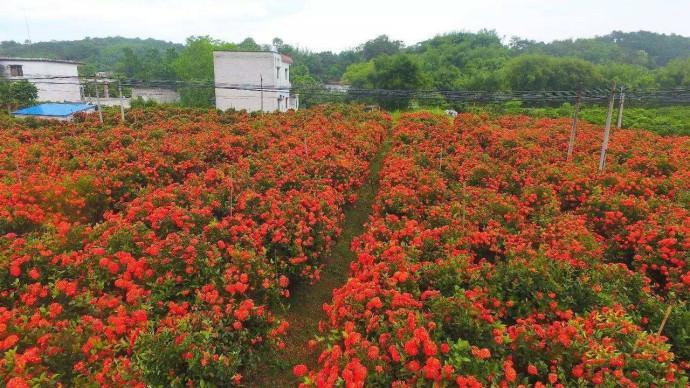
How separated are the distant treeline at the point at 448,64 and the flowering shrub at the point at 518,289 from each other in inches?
604

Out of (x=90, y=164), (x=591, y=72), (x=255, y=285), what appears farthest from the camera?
(x=591, y=72)

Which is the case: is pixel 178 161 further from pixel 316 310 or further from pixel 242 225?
pixel 316 310

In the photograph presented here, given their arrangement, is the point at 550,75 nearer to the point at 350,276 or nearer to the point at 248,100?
the point at 248,100

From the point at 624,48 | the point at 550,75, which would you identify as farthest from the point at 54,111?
the point at 624,48

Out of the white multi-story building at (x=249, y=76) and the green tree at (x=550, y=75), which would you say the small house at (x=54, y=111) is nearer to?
the white multi-story building at (x=249, y=76)

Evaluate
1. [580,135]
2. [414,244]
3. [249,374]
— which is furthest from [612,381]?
[580,135]

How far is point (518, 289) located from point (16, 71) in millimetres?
48845

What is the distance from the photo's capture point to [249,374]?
20.6 feet

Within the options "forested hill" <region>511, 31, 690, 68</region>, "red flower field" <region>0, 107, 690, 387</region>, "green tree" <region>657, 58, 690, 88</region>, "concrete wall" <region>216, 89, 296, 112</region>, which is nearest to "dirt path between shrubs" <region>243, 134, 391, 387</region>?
"red flower field" <region>0, 107, 690, 387</region>

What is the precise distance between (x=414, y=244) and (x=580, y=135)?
15147 mm

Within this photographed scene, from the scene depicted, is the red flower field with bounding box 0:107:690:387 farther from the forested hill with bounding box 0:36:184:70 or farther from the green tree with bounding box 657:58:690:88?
Result: the forested hill with bounding box 0:36:184:70

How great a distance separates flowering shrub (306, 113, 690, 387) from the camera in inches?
178

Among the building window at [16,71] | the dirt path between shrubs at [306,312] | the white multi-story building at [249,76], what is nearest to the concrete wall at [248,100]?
the white multi-story building at [249,76]

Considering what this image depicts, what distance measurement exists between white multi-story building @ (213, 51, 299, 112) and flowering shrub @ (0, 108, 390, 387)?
23847 millimetres
